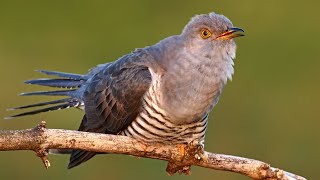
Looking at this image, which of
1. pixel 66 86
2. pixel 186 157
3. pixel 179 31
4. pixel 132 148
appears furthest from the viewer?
pixel 179 31

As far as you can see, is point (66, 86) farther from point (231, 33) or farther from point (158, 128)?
point (231, 33)

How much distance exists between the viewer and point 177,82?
442 cm

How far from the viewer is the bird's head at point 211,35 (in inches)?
174

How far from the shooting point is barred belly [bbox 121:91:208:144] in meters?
4.43

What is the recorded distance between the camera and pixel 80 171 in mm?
6789

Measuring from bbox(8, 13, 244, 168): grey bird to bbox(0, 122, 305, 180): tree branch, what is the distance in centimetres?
8

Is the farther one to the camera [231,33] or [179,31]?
[179,31]

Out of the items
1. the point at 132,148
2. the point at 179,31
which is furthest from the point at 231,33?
the point at 179,31

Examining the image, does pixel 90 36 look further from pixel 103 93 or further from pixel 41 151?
pixel 41 151

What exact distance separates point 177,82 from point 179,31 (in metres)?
4.05

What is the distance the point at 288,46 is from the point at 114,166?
272 cm

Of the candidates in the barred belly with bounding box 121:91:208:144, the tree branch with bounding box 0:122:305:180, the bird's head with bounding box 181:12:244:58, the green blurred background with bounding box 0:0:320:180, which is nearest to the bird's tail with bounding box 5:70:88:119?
the barred belly with bounding box 121:91:208:144

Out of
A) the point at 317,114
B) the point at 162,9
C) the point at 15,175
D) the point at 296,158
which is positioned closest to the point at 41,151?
the point at 15,175

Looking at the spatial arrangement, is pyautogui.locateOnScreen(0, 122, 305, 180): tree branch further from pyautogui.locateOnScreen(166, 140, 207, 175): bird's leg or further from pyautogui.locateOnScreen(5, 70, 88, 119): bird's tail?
pyautogui.locateOnScreen(5, 70, 88, 119): bird's tail
